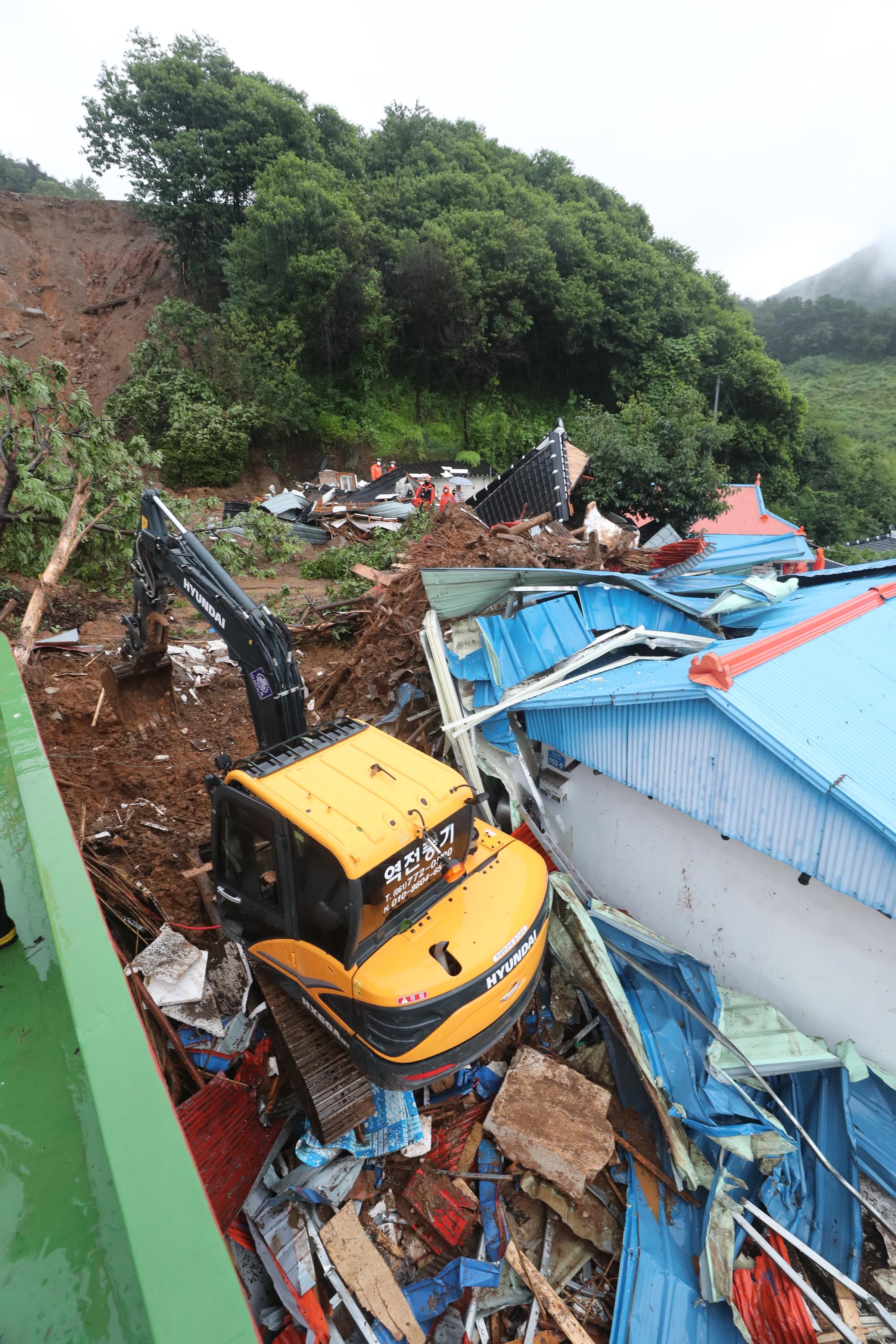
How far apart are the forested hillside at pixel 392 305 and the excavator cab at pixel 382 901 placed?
1560 cm

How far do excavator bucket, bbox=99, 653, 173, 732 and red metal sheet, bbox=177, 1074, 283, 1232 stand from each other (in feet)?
15.6

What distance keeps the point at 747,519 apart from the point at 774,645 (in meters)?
22.1

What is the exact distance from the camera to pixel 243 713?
9.23 metres

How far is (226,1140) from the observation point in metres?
4.43

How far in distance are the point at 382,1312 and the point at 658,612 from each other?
680 cm

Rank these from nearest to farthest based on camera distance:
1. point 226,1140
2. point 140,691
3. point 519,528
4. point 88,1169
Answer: point 88,1169 → point 226,1140 → point 140,691 → point 519,528

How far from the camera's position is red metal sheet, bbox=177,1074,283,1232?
167 inches

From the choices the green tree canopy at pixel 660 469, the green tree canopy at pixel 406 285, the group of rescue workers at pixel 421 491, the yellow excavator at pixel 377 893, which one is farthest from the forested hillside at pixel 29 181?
the yellow excavator at pixel 377 893

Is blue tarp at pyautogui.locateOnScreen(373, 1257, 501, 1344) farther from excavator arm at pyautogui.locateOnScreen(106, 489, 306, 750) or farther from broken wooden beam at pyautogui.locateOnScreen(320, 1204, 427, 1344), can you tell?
excavator arm at pyautogui.locateOnScreen(106, 489, 306, 750)

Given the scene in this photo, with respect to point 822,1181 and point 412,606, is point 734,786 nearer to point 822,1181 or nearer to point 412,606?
point 822,1181

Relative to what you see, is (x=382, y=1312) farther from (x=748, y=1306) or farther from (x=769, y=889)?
(x=769, y=889)

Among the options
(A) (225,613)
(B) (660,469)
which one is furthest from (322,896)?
(B) (660,469)

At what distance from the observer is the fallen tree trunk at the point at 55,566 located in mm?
7488

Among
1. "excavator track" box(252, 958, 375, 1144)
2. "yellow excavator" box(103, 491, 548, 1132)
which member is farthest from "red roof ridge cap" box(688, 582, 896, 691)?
"excavator track" box(252, 958, 375, 1144)
